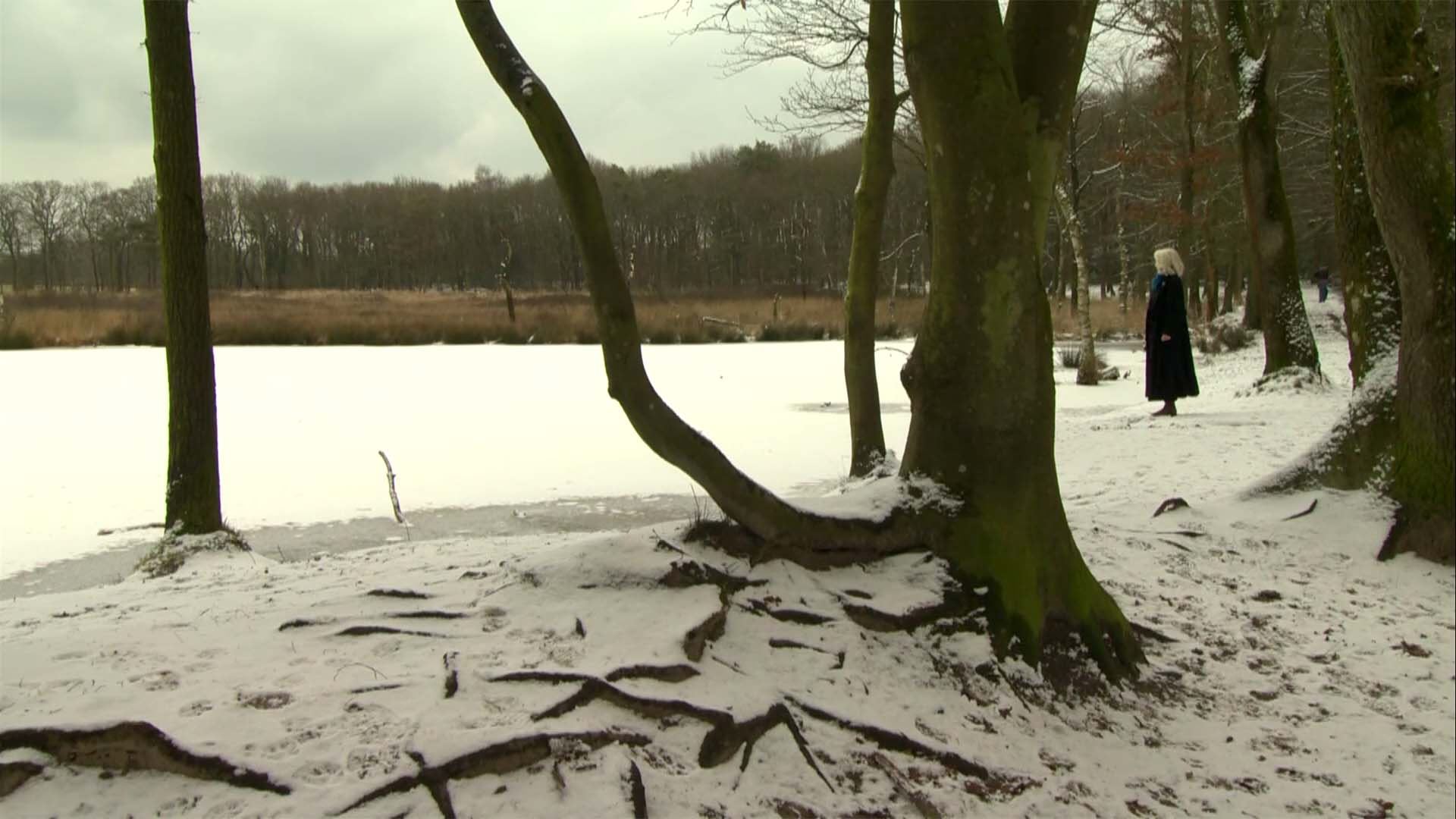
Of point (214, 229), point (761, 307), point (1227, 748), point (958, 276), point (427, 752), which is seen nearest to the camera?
point (427, 752)

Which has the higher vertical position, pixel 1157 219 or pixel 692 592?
pixel 1157 219

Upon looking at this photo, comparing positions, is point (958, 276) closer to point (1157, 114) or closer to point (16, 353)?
point (1157, 114)

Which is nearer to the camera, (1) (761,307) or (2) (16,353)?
(2) (16,353)

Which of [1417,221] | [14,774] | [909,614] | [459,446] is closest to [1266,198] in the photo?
[1417,221]

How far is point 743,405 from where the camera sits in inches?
Result: 655

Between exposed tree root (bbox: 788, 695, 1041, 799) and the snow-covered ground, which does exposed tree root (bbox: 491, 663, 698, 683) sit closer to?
the snow-covered ground

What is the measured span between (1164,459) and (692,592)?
6.45 m

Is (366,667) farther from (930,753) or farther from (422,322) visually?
(422,322)

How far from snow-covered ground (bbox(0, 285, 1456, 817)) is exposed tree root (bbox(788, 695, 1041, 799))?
1 centimetres

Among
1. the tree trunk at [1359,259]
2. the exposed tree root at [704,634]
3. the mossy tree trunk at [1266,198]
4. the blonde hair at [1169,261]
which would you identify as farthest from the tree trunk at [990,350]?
the mossy tree trunk at [1266,198]

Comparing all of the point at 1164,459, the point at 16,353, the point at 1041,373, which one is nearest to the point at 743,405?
the point at 1164,459

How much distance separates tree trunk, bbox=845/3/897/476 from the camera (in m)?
7.88

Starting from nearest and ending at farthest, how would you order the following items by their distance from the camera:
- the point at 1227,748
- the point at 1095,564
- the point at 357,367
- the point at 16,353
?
the point at 1227,748, the point at 1095,564, the point at 357,367, the point at 16,353

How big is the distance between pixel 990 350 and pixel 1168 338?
785 cm
